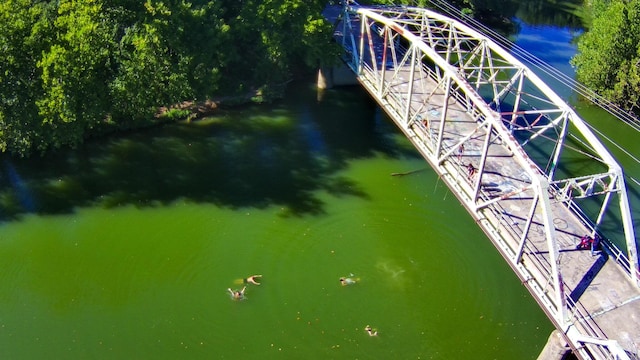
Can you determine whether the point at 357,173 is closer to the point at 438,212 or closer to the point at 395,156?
the point at 395,156

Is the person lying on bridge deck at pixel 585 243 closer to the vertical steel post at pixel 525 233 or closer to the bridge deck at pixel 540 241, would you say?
the bridge deck at pixel 540 241

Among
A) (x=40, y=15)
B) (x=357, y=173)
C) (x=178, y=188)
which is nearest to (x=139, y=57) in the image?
(x=40, y=15)

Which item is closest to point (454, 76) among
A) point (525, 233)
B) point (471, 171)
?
point (471, 171)

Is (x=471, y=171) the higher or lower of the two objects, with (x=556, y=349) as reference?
higher

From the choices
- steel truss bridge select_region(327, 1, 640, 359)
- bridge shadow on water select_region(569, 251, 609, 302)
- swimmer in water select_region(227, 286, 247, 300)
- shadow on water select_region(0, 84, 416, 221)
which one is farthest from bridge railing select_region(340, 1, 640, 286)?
swimmer in water select_region(227, 286, 247, 300)

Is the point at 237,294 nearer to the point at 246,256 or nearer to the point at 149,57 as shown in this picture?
the point at 246,256

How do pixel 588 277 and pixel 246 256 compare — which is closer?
pixel 588 277
